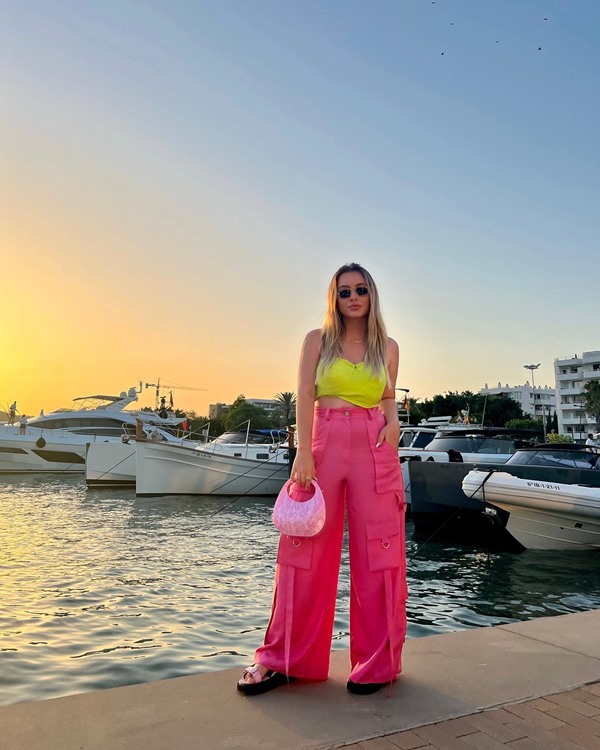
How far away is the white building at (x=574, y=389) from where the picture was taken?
9944 cm

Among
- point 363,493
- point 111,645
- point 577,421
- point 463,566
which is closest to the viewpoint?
point 363,493

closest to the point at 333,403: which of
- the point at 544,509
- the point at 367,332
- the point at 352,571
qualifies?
the point at 367,332

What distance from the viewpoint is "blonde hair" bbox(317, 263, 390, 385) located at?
3.46 meters

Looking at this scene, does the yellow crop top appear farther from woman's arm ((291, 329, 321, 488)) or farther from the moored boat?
the moored boat

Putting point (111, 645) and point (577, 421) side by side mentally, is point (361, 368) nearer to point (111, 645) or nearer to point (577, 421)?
point (111, 645)

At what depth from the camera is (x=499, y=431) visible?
62.6ft

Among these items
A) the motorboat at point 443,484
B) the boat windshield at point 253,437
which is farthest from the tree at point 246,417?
the motorboat at point 443,484

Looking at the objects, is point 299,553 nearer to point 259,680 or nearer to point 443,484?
point 259,680

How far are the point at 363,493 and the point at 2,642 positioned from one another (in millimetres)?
4001

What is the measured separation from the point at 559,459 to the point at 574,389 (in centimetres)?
9747

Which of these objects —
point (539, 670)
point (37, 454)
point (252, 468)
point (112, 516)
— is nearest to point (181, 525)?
point (112, 516)

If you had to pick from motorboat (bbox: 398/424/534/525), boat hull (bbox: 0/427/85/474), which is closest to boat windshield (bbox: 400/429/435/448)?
motorboat (bbox: 398/424/534/525)

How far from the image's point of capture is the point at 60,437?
126 ft

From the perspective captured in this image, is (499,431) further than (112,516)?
Yes
